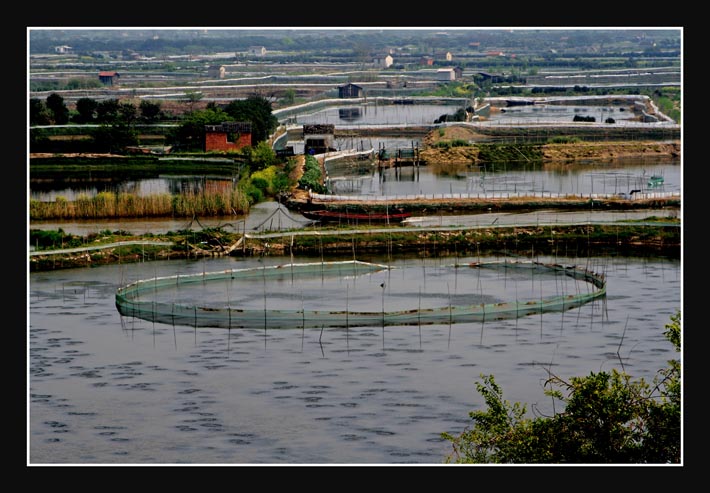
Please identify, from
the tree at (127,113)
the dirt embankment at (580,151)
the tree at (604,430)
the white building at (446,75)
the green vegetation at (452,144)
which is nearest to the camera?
the tree at (604,430)

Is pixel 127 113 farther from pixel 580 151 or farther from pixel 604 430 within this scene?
pixel 604 430

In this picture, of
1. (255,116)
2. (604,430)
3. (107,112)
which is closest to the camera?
(604,430)

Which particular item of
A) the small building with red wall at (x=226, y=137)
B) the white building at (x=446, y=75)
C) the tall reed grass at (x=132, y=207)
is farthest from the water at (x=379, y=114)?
the tall reed grass at (x=132, y=207)

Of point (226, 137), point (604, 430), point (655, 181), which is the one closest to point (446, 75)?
point (226, 137)

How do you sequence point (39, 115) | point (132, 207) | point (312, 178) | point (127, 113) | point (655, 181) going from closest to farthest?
point (132, 207), point (312, 178), point (655, 181), point (39, 115), point (127, 113)

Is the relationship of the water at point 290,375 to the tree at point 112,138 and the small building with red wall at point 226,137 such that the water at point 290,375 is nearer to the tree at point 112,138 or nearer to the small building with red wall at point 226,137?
the small building with red wall at point 226,137

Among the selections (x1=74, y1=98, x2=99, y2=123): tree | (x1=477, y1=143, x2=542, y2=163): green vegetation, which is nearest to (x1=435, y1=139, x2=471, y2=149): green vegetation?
(x1=477, y1=143, x2=542, y2=163): green vegetation
